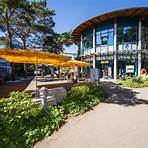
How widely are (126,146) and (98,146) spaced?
75 centimetres

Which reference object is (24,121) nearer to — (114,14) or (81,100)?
(81,100)

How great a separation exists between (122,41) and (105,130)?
85.4ft

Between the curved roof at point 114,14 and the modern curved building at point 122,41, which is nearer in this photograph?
the curved roof at point 114,14

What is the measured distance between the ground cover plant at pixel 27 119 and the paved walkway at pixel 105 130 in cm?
34

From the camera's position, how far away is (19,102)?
958cm

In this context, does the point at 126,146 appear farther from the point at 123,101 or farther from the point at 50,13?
the point at 50,13

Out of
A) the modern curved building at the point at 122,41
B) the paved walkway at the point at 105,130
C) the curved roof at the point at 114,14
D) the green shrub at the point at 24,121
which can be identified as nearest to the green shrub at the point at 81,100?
the paved walkway at the point at 105,130

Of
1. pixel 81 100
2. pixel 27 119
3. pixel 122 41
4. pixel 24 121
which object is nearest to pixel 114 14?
pixel 122 41

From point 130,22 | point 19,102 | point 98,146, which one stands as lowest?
point 98,146

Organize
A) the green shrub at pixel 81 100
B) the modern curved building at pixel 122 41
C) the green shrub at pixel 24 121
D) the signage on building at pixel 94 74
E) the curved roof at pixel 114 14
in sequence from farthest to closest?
the modern curved building at pixel 122 41, the curved roof at pixel 114 14, the signage on building at pixel 94 74, the green shrub at pixel 81 100, the green shrub at pixel 24 121

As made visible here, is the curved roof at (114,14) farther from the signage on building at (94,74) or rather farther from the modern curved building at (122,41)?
the signage on building at (94,74)

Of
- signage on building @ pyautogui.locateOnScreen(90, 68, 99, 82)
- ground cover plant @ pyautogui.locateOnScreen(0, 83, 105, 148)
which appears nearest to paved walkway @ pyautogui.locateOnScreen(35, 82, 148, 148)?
ground cover plant @ pyautogui.locateOnScreen(0, 83, 105, 148)

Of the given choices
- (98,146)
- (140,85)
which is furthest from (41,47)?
(98,146)

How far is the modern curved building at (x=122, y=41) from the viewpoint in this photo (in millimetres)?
32156
